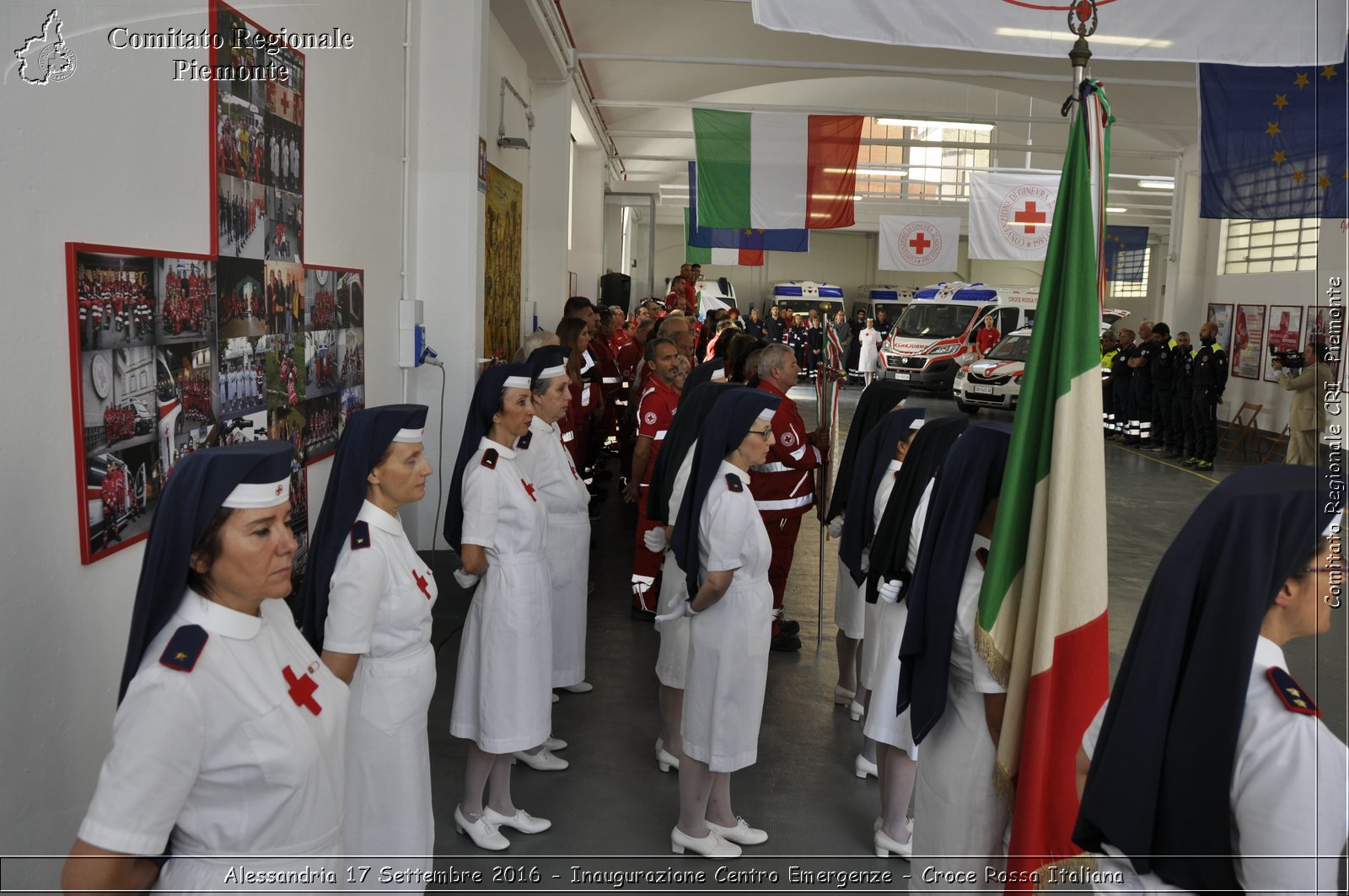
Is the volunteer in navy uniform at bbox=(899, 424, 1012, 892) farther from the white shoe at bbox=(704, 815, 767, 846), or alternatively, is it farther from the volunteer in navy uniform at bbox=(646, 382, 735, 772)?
the volunteer in navy uniform at bbox=(646, 382, 735, 772)

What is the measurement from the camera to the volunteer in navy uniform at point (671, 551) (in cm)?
432

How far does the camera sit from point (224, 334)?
138 inches

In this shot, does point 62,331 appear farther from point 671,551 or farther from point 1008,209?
point 1008,209

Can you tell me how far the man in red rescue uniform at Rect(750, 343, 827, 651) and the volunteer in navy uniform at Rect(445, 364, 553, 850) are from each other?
2133 mm


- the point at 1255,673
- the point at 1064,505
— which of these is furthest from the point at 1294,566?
the point at 1064,505

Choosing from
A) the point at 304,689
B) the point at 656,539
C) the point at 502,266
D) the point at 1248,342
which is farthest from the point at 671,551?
the point at 1248,342

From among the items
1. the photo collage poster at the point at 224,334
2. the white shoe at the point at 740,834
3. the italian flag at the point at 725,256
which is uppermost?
the italian flag at the point at 725,256

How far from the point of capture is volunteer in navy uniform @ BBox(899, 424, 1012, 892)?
9.24 feet

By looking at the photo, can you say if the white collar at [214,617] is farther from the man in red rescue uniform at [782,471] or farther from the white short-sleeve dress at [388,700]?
the man in red rescue uniform at [782,471]

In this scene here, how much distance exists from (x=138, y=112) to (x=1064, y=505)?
9.08 feet

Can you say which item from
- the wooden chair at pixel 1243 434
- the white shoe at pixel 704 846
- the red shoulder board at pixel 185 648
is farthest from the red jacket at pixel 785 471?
the wooden chair at pixel 1243 434

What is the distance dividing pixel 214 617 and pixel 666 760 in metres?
3.03

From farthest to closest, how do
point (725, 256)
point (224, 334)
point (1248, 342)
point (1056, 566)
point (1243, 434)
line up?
point (725, 256)
point (1248, 342)
point (1243, 434)
point (224, 334)
point (1056, 566)

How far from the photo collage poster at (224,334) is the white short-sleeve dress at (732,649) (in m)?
1.64
